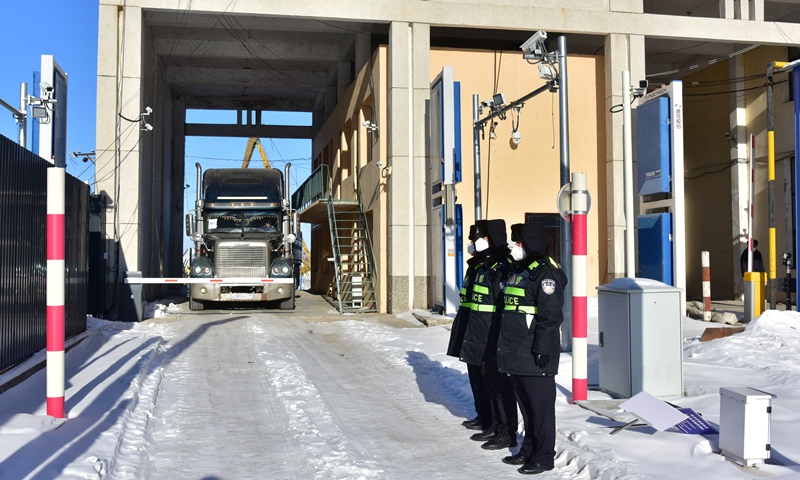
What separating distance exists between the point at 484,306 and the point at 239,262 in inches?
526

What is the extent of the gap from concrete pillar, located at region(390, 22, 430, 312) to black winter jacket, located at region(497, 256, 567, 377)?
12.5m

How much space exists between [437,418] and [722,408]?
2767 millimetres

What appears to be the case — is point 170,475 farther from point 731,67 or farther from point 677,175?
point 731,67

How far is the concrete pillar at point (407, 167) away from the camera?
18312 millimetres

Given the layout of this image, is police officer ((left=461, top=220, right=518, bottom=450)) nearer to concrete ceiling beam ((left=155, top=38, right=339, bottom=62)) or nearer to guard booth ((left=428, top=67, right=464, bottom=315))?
guard booth ((left=428, top=67, right=464, bottom=315))

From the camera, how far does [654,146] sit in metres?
16.0

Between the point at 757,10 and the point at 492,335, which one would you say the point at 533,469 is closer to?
the point at 492,335

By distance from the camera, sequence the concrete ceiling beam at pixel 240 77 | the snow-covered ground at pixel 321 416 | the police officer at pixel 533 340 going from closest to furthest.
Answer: the snow-covered ground at pixel 321 416, the police officer at pixel 533 340, the concrete ceiling beam at pixel 240 77

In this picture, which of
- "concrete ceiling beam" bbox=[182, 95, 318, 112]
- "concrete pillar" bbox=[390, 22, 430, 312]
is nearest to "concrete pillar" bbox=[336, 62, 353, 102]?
"concrete pillar" bbox=[390, 22, 430, 312]

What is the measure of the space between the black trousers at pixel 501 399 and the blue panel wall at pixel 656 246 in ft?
34.1

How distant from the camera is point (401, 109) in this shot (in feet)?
60.7

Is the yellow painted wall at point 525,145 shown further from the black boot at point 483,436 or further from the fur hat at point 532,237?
the fur hat at point 532,237

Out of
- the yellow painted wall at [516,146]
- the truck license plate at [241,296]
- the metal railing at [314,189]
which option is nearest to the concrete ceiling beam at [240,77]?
the metal railing at [314,189]

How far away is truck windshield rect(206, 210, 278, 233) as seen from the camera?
19.7 metres
